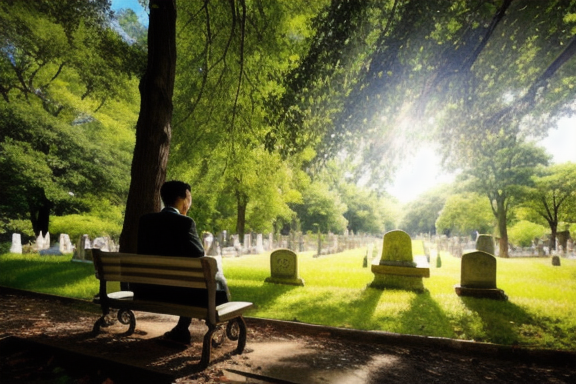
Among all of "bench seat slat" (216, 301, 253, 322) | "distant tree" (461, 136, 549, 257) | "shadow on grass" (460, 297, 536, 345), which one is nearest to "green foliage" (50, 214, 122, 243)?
"bench seat slat" (216, 301, 253, 322)

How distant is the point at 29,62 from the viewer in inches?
736

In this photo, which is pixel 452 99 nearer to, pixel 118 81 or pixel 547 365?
pixel 547 365

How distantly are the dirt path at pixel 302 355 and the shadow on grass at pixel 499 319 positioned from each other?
0.66 metres

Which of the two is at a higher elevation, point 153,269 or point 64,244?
point 153,269

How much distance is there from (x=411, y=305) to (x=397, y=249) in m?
2.21

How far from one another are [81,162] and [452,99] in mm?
17728

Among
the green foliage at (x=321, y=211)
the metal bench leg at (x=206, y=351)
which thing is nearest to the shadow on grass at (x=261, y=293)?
the metal bench leg at (x=206, y=351)

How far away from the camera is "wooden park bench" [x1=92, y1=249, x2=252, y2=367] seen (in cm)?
331

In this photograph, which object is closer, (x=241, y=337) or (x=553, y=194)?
(x=241, y=337)

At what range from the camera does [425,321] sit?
6.07 meters

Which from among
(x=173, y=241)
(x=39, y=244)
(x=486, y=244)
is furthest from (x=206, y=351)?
(x=39, y=244)

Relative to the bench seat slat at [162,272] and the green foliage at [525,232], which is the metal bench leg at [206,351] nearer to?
the bench seat slat at [162,272]

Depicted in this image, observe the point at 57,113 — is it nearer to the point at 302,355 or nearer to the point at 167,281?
the point at 167,281

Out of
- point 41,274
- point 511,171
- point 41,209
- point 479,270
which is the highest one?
point 511,171
